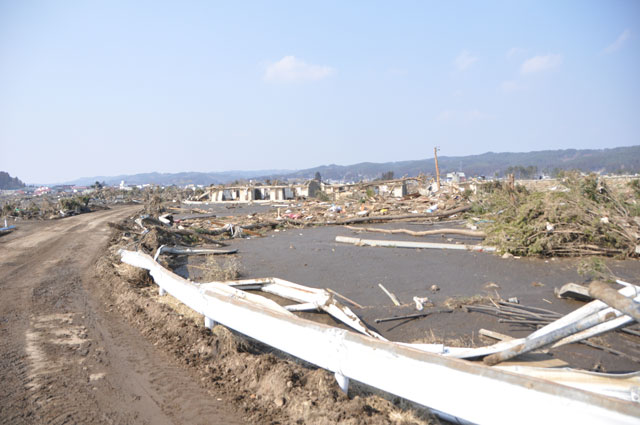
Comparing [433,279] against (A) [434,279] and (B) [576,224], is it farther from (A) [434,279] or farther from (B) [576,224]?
(B) [576,224]

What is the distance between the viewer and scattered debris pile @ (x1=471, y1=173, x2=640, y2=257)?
9688 mm

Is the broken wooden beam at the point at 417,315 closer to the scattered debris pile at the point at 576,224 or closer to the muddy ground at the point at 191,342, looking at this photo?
the muddy ground at the point at 191,342

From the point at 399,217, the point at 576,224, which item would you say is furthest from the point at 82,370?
the point at 399,217

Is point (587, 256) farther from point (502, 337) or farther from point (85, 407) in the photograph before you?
point (85, 407)

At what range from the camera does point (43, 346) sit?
17.2ft

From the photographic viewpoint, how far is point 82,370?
4.54 m

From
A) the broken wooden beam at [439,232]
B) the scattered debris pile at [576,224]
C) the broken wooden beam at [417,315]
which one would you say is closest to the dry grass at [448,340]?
the broken wooden beam at [417,315]

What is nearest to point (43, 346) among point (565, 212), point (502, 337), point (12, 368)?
point (12, 368)

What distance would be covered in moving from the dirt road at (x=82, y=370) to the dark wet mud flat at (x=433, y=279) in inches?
99.0

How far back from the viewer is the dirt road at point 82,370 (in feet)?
12.0

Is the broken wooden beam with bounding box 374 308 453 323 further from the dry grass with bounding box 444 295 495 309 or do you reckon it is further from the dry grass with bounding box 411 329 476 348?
the dry grass with bounding box 411 329 476 348

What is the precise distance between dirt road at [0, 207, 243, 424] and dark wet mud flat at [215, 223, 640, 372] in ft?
8.25

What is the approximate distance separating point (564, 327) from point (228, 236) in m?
15.0

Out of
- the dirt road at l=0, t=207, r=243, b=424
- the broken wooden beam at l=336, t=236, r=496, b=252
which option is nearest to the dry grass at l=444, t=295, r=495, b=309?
the dirt road at l=0, t=207, r=243, b=424
